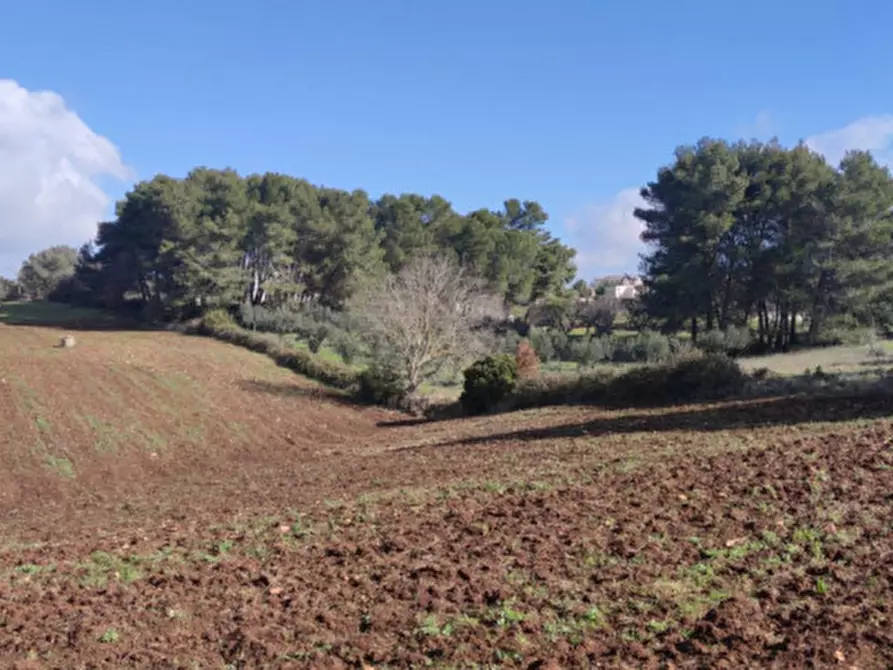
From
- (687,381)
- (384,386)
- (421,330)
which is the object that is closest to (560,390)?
(687,381)

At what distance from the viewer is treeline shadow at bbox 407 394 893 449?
1375 centimetres

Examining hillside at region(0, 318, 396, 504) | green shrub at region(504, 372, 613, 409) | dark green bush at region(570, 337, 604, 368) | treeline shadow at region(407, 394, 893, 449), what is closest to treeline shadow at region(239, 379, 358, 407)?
hillside at region(0, 318, 396, 504)

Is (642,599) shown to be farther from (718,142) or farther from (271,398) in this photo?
(718,142)

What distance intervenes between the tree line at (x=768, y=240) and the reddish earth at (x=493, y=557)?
29723 millimetres

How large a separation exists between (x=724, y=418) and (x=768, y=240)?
34364 mm

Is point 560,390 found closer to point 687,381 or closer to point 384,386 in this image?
point 687,381

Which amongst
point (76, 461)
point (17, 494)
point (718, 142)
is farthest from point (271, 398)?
point (718, 142)

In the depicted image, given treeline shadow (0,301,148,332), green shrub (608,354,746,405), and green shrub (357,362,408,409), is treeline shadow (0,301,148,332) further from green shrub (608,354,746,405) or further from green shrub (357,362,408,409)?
green shrub (608,354,746,405)

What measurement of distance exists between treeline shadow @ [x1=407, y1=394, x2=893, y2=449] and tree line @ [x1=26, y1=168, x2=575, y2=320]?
34131mm

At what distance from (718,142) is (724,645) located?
1832 inches

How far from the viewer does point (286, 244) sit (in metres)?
55.7

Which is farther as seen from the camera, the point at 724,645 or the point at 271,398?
the point at 271,398

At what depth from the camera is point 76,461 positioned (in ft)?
51.5

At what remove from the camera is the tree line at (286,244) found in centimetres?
5328
